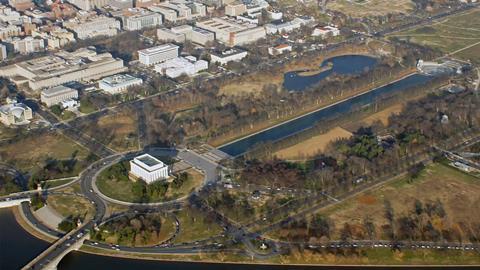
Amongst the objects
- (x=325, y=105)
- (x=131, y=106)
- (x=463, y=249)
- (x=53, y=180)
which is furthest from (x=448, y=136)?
(x=53, y=180)

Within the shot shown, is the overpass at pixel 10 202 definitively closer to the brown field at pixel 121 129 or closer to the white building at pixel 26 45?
the brown field at pixel 121 129

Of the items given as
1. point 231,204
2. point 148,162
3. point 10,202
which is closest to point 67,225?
point 10,202

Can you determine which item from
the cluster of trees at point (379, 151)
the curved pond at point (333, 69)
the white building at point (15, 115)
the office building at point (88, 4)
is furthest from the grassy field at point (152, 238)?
the office building at point (88, 4)

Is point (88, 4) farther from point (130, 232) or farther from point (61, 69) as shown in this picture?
point (130, 232)

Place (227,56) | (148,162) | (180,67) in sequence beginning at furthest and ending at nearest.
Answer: (227,56) < (180,67) < (148,162)

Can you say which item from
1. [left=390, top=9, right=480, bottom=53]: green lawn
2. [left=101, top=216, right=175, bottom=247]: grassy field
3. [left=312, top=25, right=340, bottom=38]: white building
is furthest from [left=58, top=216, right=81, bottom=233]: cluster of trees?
[left=390, top=9, right=480, bottom=53]: green lawn

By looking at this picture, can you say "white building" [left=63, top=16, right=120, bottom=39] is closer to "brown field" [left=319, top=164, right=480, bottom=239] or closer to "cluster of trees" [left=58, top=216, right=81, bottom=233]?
"cluster of trees" [left=58, top=216, right=81, bottom=233]
